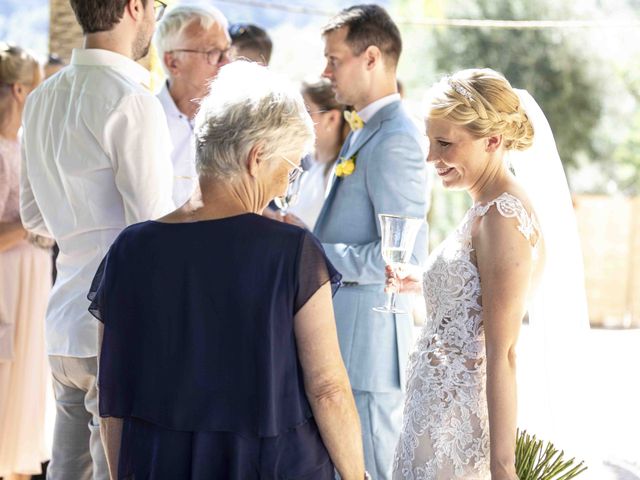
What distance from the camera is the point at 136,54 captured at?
3465mm

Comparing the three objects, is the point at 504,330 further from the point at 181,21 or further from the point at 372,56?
the point at 181,21

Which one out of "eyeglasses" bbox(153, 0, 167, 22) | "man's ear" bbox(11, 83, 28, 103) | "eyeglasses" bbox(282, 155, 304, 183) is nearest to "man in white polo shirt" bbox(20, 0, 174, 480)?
"eyeglasses" bbox(153, 0, 167, 22)

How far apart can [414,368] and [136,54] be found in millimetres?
1426

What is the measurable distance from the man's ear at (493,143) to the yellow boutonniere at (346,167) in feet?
3.61

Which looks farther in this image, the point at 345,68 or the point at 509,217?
the point at 345,68

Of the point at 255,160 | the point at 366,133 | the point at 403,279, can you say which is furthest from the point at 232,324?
the point at 366,133

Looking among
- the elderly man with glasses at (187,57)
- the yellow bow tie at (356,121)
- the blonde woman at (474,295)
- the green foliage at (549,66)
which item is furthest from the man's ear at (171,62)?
the green foliage at (549,66)

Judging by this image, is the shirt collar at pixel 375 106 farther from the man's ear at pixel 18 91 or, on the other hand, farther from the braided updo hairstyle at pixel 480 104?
the man's ear at pixel 18 91

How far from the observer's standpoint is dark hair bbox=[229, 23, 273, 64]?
566cm

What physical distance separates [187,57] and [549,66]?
73.3 ft

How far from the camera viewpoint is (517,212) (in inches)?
116

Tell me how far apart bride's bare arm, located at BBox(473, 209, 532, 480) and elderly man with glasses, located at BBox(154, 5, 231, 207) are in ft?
6.63

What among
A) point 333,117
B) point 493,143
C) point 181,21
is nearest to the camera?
point 493,143

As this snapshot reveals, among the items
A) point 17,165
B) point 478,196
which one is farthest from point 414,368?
point 17,165
